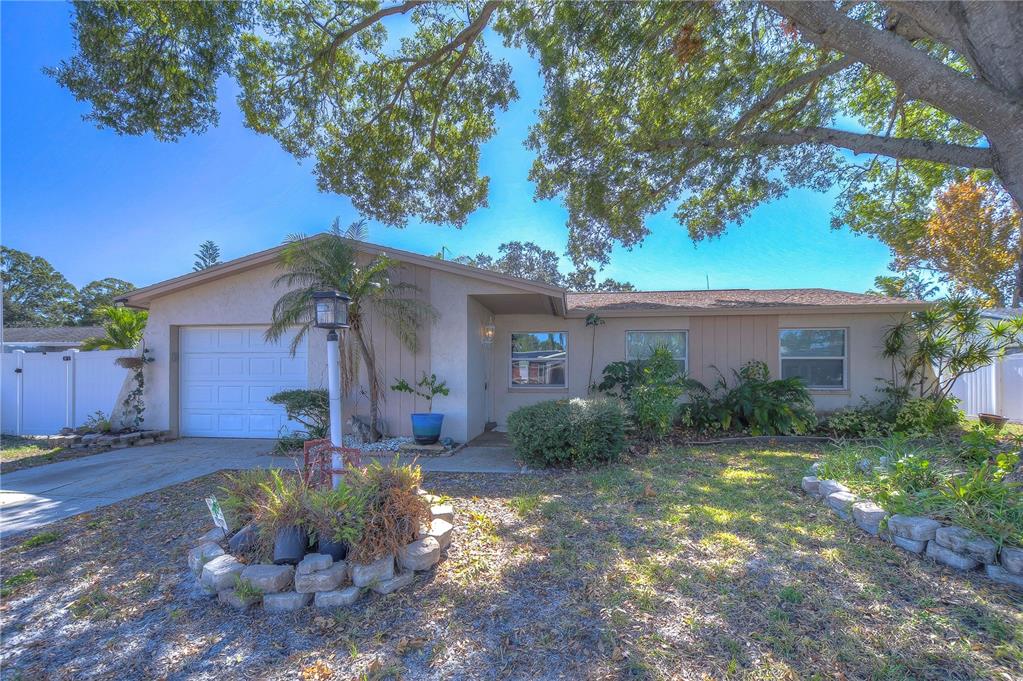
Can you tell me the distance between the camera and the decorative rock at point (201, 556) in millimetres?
3033

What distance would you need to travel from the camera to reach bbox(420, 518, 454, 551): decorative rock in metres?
3.33

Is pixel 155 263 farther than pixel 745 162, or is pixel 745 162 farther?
pixel 155 263

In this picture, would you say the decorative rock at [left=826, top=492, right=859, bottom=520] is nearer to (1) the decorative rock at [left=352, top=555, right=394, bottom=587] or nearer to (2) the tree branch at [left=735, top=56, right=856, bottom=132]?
(1) the decorative rock at [left=352, top=555, right=394, bottom=587]

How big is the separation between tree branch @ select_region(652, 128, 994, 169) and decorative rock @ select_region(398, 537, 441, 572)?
665 cm

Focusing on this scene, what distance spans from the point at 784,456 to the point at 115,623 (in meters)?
7.87

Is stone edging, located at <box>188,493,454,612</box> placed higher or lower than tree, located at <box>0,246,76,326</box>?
lower

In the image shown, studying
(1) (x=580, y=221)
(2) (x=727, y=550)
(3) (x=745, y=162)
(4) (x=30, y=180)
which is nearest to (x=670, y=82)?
(3) (x=745, y=162)

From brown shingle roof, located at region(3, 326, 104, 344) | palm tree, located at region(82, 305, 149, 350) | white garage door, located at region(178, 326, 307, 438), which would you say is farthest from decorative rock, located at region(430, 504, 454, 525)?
brown shingle roof, located at region(3, 326, 104, 344)

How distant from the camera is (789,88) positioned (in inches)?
273

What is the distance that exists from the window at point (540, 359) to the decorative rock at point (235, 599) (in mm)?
7542

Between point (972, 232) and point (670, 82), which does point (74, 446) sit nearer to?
point (670, 82)

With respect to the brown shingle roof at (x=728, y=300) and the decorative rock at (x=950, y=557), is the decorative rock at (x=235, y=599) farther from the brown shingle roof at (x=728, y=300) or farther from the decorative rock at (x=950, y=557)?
the brown shingle roof at (x=728, y=300)

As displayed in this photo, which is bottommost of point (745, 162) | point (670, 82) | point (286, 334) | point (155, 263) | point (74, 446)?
point (74, 446)

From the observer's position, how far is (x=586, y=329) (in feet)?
31.9
